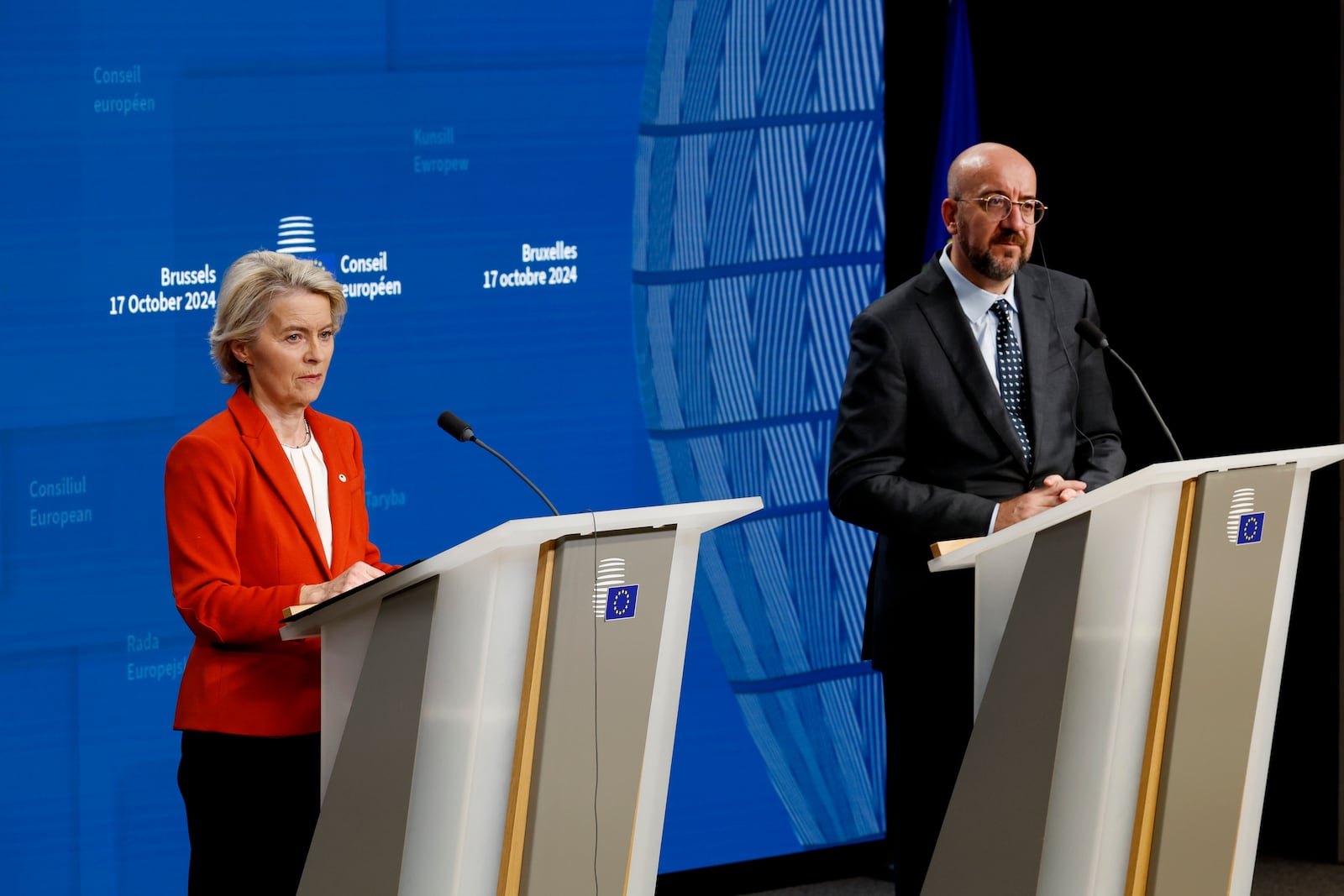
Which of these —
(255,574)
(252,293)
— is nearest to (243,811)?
(255,574)

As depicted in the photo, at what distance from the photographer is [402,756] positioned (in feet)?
7.48

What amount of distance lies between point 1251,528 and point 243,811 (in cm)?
181

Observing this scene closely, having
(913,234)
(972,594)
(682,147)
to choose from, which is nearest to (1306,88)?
(913,234)

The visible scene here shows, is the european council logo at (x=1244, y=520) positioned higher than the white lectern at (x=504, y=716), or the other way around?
the european council logo at (x=1244, y=520)

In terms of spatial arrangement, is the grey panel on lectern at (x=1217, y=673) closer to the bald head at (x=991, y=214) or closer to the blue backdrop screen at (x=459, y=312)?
the bald head at (x=991, y=214)

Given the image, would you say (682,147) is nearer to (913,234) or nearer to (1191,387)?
(913,234)

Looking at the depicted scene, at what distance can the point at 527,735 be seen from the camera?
2.30m

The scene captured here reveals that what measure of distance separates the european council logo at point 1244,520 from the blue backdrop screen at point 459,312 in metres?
1.82

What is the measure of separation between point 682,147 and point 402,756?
96.1 inches

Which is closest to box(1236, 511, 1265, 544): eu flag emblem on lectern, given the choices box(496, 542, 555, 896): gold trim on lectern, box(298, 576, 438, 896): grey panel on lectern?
box(496, 542, 555, 896): gold trim on lectern

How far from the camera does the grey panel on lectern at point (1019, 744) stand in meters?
2.69

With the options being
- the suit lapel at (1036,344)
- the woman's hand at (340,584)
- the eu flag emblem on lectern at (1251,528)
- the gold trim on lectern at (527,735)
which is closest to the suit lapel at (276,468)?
the woman's hand at (340,584)

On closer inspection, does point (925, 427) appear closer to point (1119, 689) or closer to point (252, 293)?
point (1119, 689)

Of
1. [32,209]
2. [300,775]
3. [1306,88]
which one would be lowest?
[300,775]
